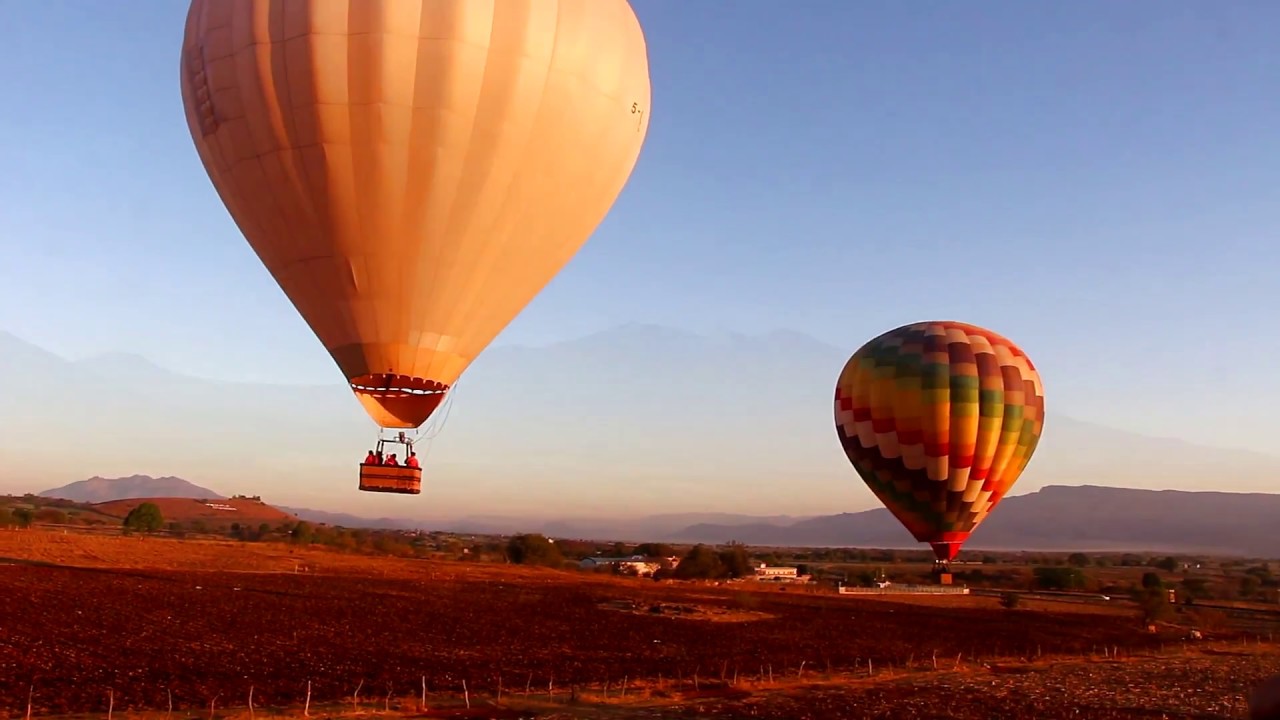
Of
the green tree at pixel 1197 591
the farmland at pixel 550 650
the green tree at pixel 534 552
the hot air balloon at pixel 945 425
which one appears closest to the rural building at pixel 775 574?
the green tree at pixel 534 552

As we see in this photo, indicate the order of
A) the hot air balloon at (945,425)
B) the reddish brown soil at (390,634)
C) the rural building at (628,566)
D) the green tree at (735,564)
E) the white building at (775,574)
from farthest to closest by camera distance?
1. the green tree at (735,564)
2. the white building at (775,574)
3. the rural building at (628,566)
4. the hot air balloon at (945,425)
5. the reddish brown soil at (390,634)

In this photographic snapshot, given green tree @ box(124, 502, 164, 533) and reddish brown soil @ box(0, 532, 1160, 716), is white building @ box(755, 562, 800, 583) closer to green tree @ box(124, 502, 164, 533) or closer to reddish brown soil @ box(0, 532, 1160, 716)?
reddish brown soil @ box(0, 532, 1160, 716)

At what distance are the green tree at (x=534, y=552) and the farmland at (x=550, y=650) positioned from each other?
37.6 metres

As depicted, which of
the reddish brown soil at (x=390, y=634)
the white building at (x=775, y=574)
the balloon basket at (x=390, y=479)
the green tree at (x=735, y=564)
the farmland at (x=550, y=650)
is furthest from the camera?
the green tree at (x=735, y=564)

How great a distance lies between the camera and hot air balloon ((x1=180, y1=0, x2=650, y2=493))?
15781mm

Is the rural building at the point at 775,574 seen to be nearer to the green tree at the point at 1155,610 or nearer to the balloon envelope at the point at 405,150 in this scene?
the green tree at the point at 1155,610

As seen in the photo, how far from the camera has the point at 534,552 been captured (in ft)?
298

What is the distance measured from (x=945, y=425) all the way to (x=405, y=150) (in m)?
20.1

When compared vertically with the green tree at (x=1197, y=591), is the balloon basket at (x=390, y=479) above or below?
above

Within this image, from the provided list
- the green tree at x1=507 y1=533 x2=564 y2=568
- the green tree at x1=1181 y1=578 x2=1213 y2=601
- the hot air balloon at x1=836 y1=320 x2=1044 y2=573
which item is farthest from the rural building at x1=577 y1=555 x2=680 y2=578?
the hot air balloon at x1=836 y1=320 x2=1044 y2=573

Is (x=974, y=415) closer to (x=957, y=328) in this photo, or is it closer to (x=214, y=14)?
(x=957, y=328)

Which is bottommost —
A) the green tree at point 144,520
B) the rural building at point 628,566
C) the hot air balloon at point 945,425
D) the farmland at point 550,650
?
the rural building at point 628,566

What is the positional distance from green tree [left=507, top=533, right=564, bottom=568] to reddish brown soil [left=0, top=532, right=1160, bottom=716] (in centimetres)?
3251

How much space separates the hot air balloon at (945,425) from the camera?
1193 inches
